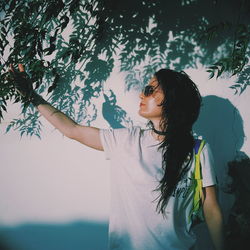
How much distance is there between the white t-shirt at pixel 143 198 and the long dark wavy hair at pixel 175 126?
46 millimetres

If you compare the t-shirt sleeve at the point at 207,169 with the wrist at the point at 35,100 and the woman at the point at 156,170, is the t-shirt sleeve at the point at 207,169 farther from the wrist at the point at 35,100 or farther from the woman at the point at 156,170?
the wrist at the point at 35,100

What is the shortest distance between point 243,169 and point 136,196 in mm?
1299

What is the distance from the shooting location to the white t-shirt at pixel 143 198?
127 cm

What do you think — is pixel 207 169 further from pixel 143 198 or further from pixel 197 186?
pixel 143 198

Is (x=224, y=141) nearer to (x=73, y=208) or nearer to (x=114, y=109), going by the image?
(x=114, y=109)

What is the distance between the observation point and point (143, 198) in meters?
1.27

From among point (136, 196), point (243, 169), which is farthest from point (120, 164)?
point (243, 169)

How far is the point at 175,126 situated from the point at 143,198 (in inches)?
21.3

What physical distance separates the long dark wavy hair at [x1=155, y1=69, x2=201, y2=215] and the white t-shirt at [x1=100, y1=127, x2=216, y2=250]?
46 mm

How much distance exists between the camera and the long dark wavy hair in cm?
127

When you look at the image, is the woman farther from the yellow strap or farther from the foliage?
the foliage

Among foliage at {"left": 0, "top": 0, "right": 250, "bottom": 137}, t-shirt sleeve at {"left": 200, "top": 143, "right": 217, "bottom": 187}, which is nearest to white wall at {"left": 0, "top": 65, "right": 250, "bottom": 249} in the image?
foliage at {"left": 0, "top": 0, "right": 250, "bottom": 137}

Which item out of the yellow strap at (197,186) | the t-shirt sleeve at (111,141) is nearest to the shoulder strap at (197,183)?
the yellow strap at (197,186)

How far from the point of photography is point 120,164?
136 cm
